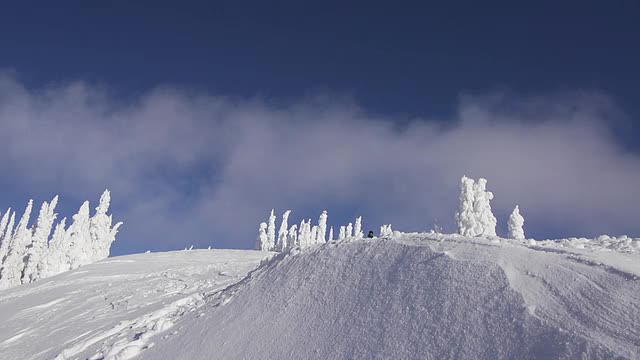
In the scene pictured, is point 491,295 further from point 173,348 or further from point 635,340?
point 173,348

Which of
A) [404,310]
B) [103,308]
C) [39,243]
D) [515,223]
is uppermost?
[515,223]

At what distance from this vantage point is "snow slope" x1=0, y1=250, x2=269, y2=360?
Answer: 39.4 ft

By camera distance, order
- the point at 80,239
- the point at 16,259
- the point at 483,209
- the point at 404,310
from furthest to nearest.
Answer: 1. the point at 80,239
2. the point at 16,259
3. the point at 483,209
4. the point at 404,310

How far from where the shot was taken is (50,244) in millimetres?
63094

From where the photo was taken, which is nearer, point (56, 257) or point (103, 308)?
point (103, 308)

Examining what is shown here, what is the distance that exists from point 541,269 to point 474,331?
2105mm

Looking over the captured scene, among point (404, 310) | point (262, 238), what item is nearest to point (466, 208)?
point (404, 310)

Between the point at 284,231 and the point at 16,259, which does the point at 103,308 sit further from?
the point at 284,231

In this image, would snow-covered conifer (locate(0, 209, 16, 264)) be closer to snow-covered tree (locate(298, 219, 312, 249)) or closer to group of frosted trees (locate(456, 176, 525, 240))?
snow-covered tree (locate(298, 219, 312, 249))

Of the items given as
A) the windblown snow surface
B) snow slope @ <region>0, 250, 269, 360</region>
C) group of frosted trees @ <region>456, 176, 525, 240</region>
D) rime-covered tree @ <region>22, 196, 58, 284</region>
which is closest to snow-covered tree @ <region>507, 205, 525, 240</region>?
group of frosted trees @ <region>456, 176, 525, 240</region>

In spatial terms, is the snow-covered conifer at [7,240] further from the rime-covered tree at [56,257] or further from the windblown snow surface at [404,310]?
the windblown snow surface at [404,310]

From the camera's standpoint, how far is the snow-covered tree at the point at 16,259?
59594mm

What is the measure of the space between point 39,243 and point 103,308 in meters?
54.5

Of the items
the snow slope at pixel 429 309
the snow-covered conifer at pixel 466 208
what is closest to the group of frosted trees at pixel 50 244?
the snow-covered conifer at pixel 466 208
